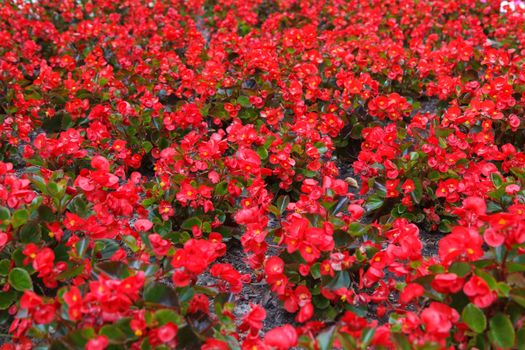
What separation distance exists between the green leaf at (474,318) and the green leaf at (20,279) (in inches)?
50.0

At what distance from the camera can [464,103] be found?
335cm

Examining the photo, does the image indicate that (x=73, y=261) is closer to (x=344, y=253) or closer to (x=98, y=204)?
(x=98, y=204)

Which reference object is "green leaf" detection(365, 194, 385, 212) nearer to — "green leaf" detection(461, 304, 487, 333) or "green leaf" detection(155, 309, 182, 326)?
"green leaf" detection(461, 304, 487, 333)

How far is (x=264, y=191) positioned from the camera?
2389 mm

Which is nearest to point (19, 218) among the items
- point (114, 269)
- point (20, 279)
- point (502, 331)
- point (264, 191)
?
point (20, 279)

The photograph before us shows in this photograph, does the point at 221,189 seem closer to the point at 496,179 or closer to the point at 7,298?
the point at 7,298

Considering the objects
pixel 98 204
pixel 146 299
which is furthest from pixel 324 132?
pixel 146 299

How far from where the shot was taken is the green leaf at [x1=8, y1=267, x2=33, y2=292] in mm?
1723

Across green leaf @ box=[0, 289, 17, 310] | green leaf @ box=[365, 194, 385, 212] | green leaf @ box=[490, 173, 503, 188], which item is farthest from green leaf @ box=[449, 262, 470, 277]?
green leaf @ box=[0, 289, 17, 310]

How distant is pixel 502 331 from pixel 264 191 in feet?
3.67

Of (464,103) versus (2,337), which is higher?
(464,103)

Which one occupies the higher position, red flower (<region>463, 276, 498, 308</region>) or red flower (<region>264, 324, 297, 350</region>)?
red flower (<region>463, 276, 498, 308</region>)

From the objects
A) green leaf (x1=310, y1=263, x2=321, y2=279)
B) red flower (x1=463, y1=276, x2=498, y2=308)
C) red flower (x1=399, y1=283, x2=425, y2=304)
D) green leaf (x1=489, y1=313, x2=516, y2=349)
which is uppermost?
red flower (x1=463, y1=276, x2=498, y2=308)

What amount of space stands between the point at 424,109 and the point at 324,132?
129 centimetres
